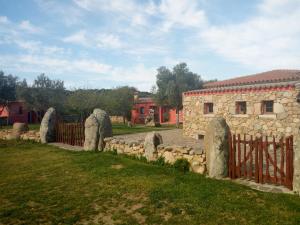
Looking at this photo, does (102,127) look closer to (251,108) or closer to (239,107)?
(251,108)

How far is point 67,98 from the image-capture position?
31.4m

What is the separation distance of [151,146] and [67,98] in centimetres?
2448

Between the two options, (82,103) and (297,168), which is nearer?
(297,168)

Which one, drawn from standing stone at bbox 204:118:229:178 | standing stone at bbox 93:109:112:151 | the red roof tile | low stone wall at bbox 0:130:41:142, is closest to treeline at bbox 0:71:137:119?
low stone wall at bbox 0:130:41:142

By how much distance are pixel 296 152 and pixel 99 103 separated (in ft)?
85.5

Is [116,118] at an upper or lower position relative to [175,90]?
lower

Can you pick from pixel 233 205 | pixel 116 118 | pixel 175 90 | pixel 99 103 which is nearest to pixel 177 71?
pixel 175 90

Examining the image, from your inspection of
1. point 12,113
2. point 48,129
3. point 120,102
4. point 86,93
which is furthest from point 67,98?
point 48,129

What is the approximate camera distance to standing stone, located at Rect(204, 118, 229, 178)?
706 cm

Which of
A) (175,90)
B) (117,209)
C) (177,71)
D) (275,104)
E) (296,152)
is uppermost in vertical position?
(177,71)

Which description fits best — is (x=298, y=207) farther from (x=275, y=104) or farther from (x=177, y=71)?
(x=177, y=71)

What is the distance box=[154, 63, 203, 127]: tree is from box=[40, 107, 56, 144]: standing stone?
655 inches

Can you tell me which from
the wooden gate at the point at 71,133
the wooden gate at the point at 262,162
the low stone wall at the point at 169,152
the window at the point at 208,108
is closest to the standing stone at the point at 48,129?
the wooden gate at the point at 71,133

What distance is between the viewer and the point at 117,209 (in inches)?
205
